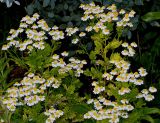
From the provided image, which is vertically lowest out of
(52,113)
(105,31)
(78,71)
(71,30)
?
(52,113)

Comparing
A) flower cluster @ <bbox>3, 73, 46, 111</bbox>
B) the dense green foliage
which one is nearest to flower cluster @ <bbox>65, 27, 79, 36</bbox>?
the dense green foliage

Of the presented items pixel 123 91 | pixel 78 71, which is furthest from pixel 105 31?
pixel 123 91

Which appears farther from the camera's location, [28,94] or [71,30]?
[71,30]

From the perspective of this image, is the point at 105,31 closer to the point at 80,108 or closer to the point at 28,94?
the point at 80,108

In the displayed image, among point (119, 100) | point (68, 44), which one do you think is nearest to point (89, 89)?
point (68, 44)

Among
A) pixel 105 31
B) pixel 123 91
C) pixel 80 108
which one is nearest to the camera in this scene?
pixel 123 91

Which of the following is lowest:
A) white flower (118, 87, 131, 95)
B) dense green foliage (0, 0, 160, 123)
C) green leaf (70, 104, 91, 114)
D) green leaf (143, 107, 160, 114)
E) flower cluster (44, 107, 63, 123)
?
flower cluster (44, 107, 63, 123)

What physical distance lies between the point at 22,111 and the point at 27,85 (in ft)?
0.73

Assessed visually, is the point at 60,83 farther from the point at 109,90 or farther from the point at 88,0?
the point at 88,0

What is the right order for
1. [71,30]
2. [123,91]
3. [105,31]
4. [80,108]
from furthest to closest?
[71,30]
[105,31]
[80,108]
[123,91]

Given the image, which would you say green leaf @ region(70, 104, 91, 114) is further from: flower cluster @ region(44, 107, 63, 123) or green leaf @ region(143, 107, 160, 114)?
green leaf @ region(143, 107, 160, 114)

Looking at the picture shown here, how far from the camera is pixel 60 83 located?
10.7ft

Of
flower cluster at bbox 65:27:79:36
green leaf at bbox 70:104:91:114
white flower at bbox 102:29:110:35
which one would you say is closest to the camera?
green leaf at bbox 70:104:91:114

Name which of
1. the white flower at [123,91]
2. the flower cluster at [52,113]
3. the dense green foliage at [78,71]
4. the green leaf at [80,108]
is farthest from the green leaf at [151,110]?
the flower cluster at [52,113]
